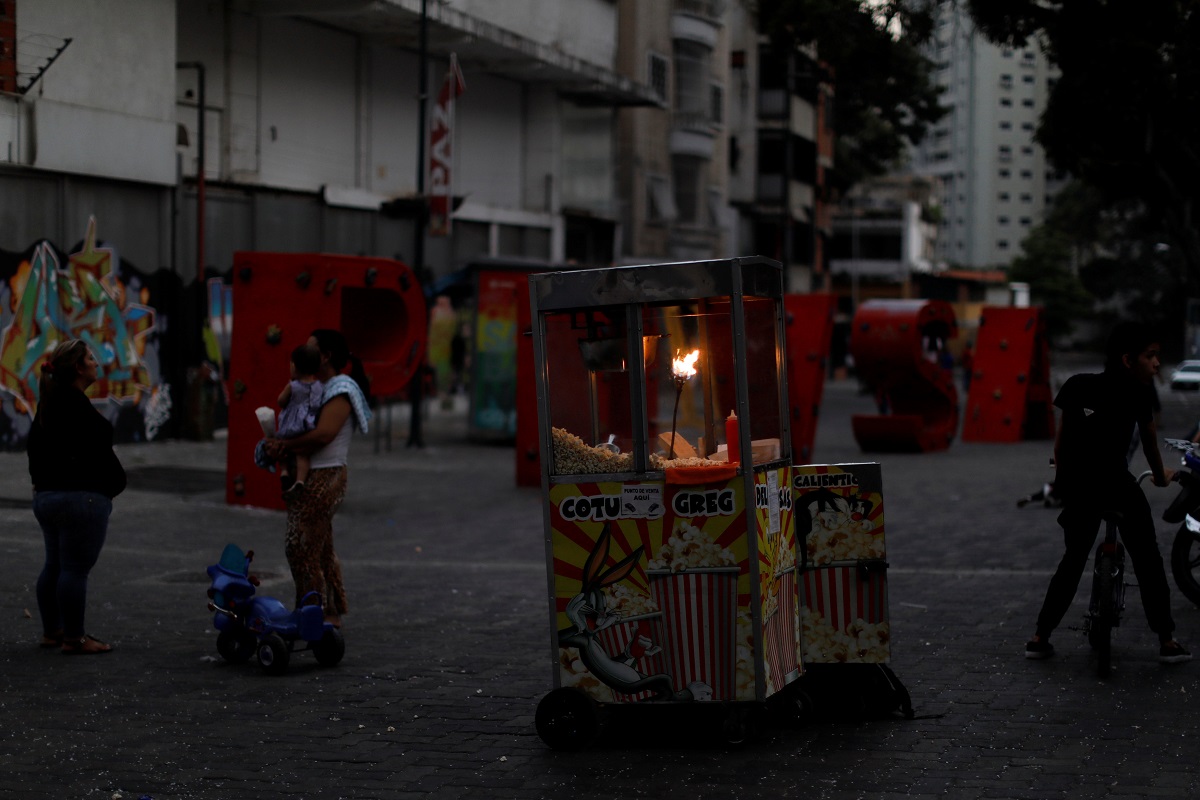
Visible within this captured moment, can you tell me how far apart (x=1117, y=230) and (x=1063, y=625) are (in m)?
89.3

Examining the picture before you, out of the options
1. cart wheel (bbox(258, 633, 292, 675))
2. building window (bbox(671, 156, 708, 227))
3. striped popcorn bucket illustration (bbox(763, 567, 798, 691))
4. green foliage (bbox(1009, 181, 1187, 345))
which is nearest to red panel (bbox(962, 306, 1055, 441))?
building window (bbox(671, 156, 708, 227))

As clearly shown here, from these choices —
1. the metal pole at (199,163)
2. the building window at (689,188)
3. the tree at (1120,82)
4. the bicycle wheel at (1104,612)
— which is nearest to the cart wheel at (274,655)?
the bicycle wheel at (1104,612)

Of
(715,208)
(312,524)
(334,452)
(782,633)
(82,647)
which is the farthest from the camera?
(715,208)

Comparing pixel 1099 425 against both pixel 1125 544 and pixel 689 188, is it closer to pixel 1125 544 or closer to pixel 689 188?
pixel 1125 544

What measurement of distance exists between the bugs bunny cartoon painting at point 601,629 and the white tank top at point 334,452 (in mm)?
2608

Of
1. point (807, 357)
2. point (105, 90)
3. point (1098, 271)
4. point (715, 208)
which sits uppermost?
point (1098, 271)

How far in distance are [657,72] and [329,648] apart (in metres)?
38.2

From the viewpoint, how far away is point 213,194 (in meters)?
24.5

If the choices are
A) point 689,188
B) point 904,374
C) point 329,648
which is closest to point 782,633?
point 329,648

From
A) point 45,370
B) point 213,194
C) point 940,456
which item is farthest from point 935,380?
point 45,370

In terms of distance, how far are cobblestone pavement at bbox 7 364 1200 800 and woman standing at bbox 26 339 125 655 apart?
38 centimetres

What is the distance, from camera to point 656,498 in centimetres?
661

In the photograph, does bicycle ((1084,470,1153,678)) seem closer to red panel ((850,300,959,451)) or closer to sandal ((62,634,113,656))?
sandal ((62,634,113,656))

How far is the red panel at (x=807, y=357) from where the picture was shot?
2123 centimetres
